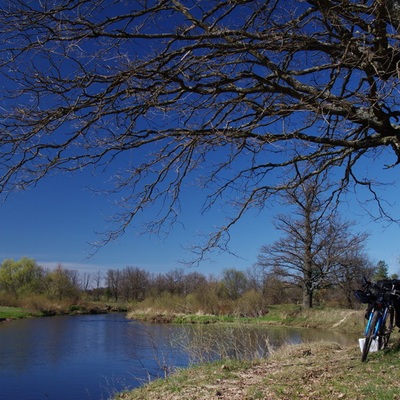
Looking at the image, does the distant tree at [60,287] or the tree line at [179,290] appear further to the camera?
the distant tree at [60,287]

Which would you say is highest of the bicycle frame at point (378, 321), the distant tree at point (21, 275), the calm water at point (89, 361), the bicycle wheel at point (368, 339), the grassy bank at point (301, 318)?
the distant tree at point (21, 275)

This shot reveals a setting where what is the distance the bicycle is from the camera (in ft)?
20.6

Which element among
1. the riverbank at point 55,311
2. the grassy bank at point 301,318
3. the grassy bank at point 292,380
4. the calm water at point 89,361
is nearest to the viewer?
the grassy bank at point 292,380

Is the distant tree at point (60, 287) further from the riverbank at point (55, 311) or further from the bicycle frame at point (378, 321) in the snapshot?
the bicycle frame at point (378, 321)

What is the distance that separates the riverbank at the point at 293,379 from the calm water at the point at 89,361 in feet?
4.08

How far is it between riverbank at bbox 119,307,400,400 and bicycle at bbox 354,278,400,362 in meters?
0.22

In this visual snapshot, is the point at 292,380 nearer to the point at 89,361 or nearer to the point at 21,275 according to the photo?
the point at 89,361

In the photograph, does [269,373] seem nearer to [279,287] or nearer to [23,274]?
[279,287]

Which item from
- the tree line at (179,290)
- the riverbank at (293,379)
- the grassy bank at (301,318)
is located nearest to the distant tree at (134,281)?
the tree line at (179,290)

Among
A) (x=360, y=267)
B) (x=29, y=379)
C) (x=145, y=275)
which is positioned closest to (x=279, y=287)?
(x=360, y=267)

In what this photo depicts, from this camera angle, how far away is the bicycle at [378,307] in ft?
20.6

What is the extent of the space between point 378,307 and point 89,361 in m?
12.1

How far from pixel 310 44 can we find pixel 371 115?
1.33 meters

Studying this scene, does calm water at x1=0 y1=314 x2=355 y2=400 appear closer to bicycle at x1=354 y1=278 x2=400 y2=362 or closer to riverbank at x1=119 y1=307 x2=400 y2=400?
riverbank at x1=119 y1=307 x2=400 y2=400
